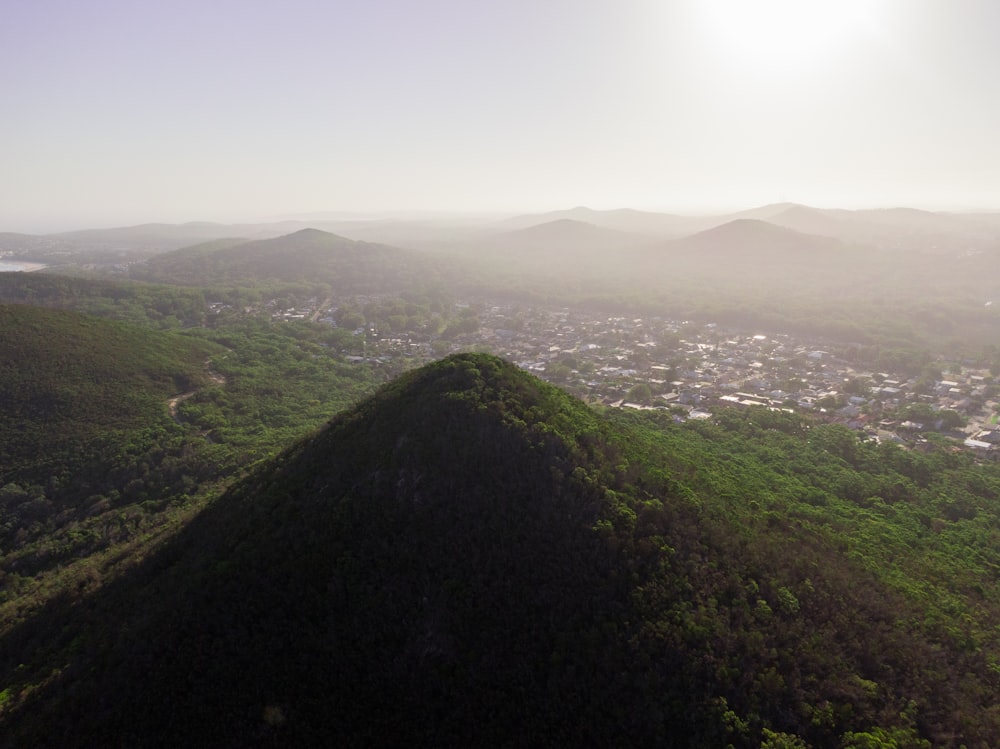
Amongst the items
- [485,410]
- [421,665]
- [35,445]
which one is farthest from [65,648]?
[35,445]

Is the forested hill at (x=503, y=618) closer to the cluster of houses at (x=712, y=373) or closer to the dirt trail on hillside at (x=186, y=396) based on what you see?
the dirt trail on hillside at (x=186, y=396)

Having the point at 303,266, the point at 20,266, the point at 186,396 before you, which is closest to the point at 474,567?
the point at 186,396

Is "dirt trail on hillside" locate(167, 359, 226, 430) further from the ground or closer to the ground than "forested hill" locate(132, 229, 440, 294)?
closer to the ground

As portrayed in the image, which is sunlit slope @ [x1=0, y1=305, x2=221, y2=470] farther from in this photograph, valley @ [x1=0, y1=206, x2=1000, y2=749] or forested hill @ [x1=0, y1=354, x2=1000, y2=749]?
forested hill @ [x1=0, y1=354, x2=1000, y2=749]

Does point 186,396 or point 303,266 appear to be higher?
point 303,266

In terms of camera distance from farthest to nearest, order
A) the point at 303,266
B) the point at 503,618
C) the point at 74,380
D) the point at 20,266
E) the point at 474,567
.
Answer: the point at 20,266 → the point at 303,266 → the point at 74,380 → the point at 474,567 → the point at 503,618

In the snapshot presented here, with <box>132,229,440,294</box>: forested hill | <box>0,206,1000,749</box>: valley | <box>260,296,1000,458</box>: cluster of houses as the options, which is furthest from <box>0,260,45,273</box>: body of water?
<box>0,206,1000,749</box>: valley

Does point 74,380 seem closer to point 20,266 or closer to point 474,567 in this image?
point 474,567
